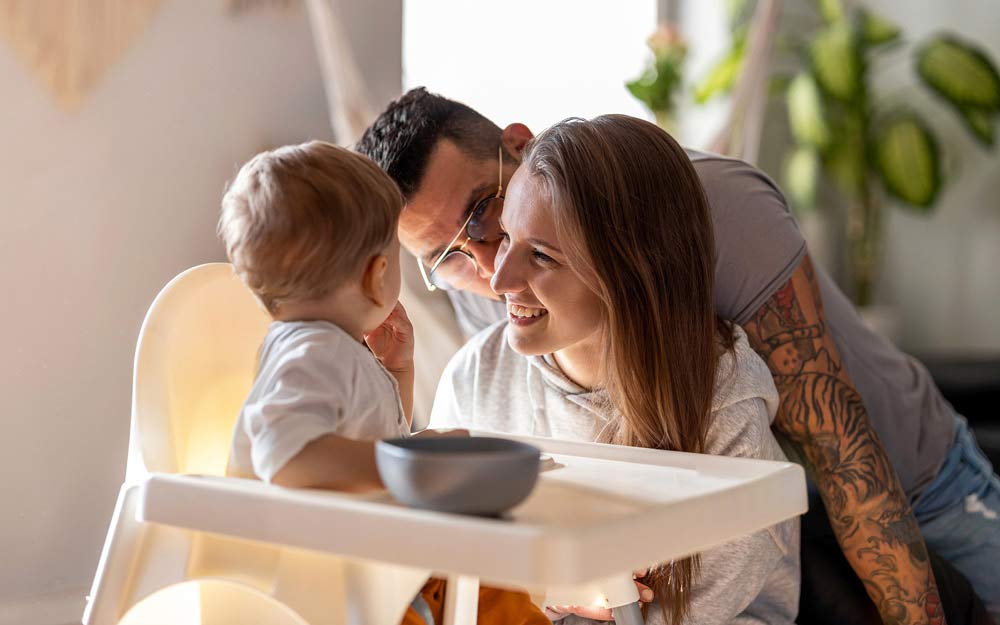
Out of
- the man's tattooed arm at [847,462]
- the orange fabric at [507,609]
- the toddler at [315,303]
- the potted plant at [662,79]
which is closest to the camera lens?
the toddler at [315,303]

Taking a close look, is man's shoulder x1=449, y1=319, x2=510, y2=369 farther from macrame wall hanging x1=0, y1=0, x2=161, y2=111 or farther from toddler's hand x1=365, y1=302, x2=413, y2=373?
macrame wall hanging x1=0, y1=0, x2=161, y2=111

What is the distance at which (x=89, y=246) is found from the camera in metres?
2.01

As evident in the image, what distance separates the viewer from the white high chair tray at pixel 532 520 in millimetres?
711

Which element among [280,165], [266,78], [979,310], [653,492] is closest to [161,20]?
[266,78]

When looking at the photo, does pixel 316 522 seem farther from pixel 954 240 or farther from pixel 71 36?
pixel 954 240

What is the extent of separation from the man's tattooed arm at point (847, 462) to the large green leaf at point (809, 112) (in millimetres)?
2524

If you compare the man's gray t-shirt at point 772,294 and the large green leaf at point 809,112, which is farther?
the large green leaf at point 809,112

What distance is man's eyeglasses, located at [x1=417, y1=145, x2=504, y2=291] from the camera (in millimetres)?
1538

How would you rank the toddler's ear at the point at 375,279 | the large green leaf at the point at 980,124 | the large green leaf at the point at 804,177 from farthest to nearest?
the large green leaf at the point at 804,177 → the large green leaf at the point at 980,124 → the toddler's ear at the point at 375,279

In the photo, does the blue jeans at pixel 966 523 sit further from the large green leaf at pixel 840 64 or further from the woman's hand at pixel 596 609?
the large green leaf at pixel 840 64

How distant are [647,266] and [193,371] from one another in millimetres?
529

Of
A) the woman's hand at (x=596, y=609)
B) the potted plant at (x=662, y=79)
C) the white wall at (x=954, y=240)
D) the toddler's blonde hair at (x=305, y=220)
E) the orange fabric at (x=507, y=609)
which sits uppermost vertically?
the toddler's blonde hair at (x=305, y=220)

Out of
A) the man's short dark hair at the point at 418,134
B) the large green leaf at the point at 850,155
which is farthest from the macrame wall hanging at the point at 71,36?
the large green leaf at the point at 850,155

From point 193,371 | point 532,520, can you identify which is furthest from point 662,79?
point 532,520
